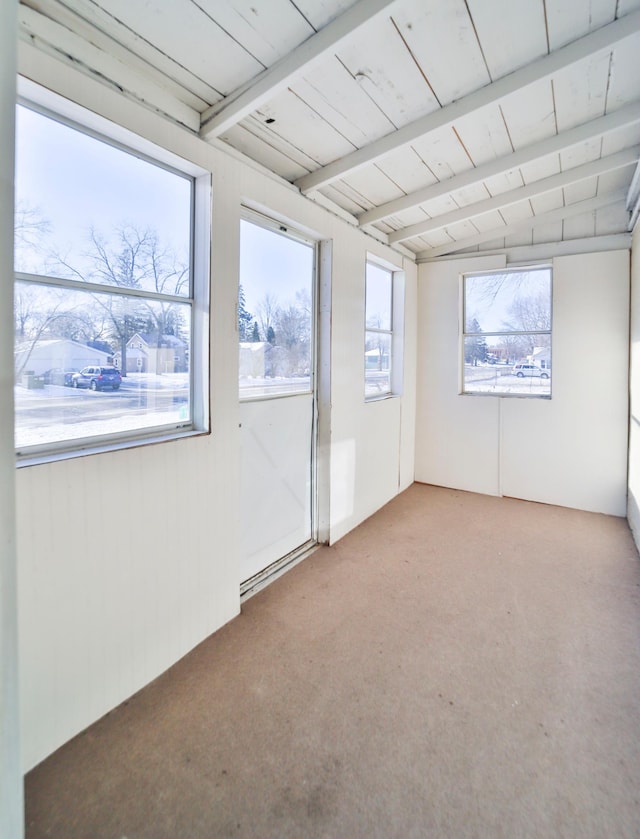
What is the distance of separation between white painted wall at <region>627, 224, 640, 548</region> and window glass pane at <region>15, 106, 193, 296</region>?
10.7ft

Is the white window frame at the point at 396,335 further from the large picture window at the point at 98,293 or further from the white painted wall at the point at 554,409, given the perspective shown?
the large picture window at the point at 98,293

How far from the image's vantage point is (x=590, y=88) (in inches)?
85.7

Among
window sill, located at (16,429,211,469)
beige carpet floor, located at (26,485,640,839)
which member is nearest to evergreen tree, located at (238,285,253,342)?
window sill, located at (16,429,211,469)

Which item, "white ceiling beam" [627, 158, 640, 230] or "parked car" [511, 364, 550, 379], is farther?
"parked car" [511, 364, 550, 379]

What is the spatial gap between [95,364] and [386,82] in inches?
71.2

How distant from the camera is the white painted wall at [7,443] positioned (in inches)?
32.9

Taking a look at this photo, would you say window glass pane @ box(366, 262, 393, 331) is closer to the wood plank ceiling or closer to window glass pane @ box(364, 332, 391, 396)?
window glass pane @ box(364, 332, 391, 396)

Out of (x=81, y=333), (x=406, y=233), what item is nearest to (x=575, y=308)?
(x=406, y=233)

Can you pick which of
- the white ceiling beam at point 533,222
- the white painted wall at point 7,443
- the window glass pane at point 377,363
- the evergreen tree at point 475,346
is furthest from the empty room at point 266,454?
the evergreen tree at point 475,346

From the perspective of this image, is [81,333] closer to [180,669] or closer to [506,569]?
[180,669]

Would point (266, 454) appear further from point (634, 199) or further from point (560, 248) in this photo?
point (634, 199)

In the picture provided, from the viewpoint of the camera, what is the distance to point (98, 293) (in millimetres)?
1603

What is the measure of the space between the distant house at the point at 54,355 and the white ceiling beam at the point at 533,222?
367cm

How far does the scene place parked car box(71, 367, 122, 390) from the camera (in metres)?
1.57
